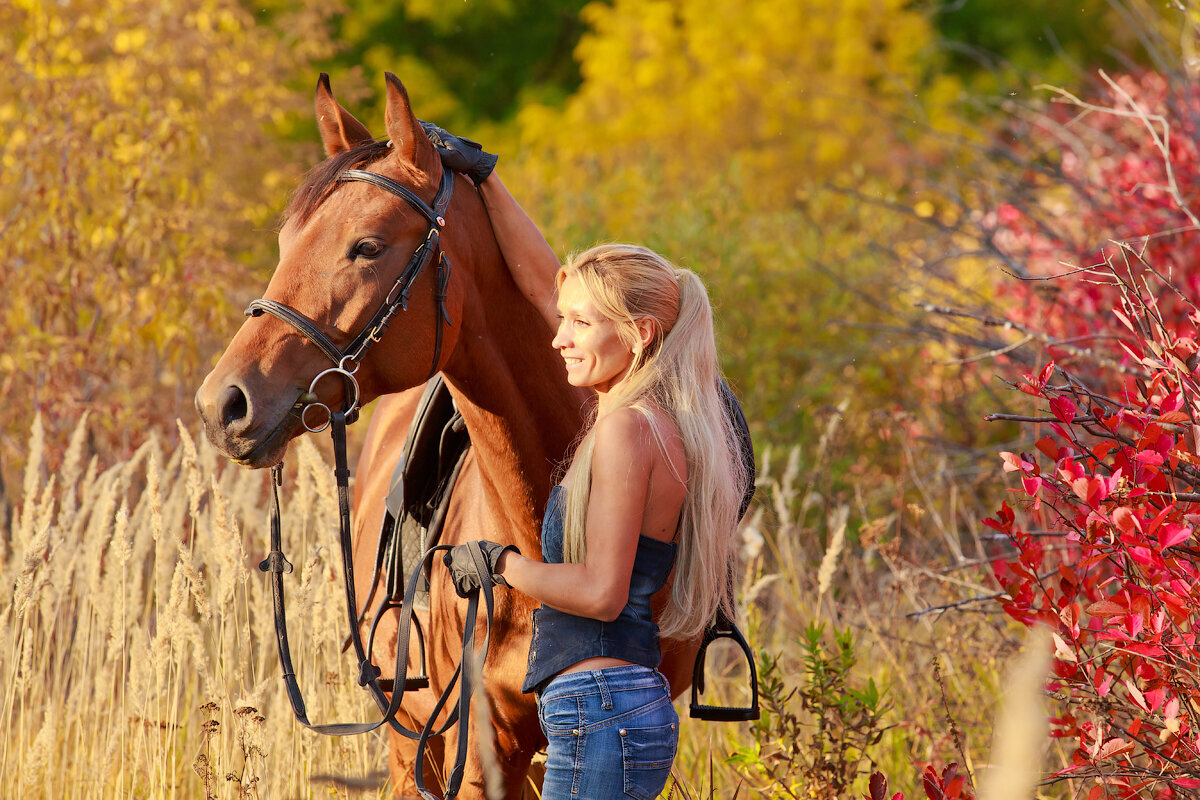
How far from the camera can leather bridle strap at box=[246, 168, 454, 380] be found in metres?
2.05

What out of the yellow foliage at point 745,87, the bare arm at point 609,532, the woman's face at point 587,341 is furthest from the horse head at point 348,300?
the yellow foliage at point 745,87

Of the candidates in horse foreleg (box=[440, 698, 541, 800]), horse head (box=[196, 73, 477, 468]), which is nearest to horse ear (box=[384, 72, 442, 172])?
horse head (box=[196, 73, 477, 468])

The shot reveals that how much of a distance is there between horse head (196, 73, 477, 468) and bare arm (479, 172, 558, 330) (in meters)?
0.10

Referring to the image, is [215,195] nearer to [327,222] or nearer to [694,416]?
[327,222]

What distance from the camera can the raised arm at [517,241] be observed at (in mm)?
2367

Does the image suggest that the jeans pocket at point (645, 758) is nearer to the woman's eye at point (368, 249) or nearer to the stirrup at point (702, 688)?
the stirrup at point (702, 688)

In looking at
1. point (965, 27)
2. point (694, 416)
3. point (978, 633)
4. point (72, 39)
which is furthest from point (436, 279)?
point (965, 27)

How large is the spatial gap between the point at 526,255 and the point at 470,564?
74 centimetres

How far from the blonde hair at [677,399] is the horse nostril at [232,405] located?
0.65 metres

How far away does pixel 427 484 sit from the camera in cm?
272

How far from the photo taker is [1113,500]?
6.81 ft

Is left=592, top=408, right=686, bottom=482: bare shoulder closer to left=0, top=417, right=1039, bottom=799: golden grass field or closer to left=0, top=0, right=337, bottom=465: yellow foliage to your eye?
left=0, top=417, right=1039, bottom=799: golden grass field

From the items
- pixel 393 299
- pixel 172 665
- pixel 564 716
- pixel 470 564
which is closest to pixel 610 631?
pixel 564 716

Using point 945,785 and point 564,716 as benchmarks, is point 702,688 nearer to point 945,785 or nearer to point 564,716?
point 945,785
